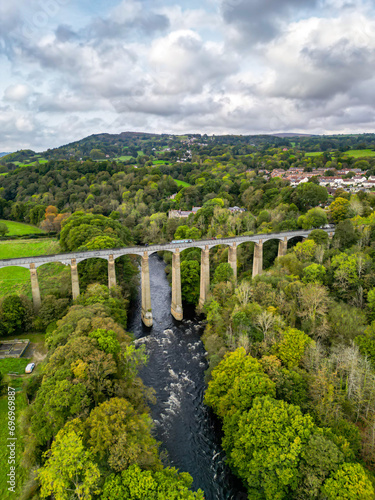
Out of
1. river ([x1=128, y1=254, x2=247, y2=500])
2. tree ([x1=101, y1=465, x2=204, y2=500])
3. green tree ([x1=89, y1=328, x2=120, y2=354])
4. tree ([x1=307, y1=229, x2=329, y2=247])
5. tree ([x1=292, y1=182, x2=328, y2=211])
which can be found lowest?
river ([x1=128, y1=254, x2=247, y2=500])

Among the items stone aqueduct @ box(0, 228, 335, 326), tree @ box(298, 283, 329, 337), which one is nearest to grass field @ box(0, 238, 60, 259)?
stone aqueduct @ box(0, 228, 335, 326)

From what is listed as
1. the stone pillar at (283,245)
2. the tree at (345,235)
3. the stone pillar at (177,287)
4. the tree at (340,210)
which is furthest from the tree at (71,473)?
the tree at (340,210)

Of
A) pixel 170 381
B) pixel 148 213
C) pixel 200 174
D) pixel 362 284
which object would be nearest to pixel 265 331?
pixel 170 381

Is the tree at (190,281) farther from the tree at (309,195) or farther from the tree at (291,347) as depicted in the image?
the tree at (309,195)

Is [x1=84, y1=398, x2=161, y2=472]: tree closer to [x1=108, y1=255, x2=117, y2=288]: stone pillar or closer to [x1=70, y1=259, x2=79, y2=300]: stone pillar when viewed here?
[x1=70, y1=259, x2=79, y2=300]: stone pillar

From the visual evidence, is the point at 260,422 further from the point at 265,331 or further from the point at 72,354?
the point at 72,354

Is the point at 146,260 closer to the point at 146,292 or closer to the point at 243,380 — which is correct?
the point at 146,292
